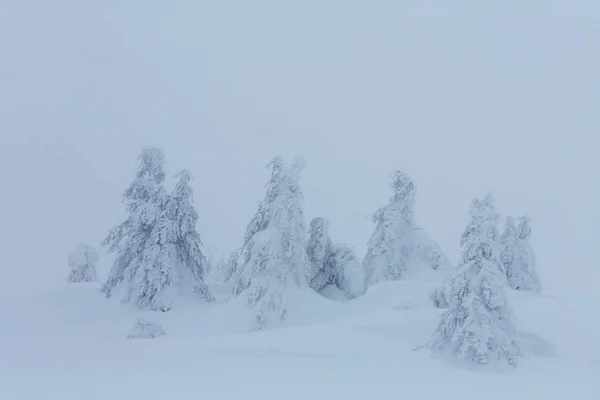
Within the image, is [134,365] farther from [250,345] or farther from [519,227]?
[519,227]

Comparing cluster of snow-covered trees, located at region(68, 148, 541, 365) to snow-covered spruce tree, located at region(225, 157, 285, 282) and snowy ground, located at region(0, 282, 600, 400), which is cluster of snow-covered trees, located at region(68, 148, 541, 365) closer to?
snow-covered spruce tree, located at region(225, 157, 285, 282)

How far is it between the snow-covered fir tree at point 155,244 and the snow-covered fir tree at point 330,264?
25.2 feet

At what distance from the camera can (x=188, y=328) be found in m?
25.1

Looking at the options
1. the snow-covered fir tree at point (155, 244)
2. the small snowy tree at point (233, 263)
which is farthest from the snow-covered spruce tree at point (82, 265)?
the snow-covered fir tree at point (155, 244)

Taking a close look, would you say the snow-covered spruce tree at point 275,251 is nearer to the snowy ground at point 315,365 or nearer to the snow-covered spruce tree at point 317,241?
the snow-covered spruce tree at point 317,241

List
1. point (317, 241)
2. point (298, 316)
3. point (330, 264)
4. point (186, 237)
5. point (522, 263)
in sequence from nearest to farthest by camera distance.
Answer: point (298, 316) < point (186, 237) < point (317, 241) < point (522, 263) < point (330, 264)

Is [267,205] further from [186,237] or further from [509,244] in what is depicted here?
[509,244]

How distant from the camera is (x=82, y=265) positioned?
1816 inches

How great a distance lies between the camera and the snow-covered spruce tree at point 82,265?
46.0 metres

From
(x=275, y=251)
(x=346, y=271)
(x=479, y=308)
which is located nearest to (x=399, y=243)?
(x=346, y=271)

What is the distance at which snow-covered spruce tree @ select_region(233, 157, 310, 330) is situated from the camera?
26172mm

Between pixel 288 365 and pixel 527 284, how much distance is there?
25.8m

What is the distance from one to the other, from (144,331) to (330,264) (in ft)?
53.0

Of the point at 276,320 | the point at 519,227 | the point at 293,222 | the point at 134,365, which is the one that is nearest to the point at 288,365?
the point at 134,365
